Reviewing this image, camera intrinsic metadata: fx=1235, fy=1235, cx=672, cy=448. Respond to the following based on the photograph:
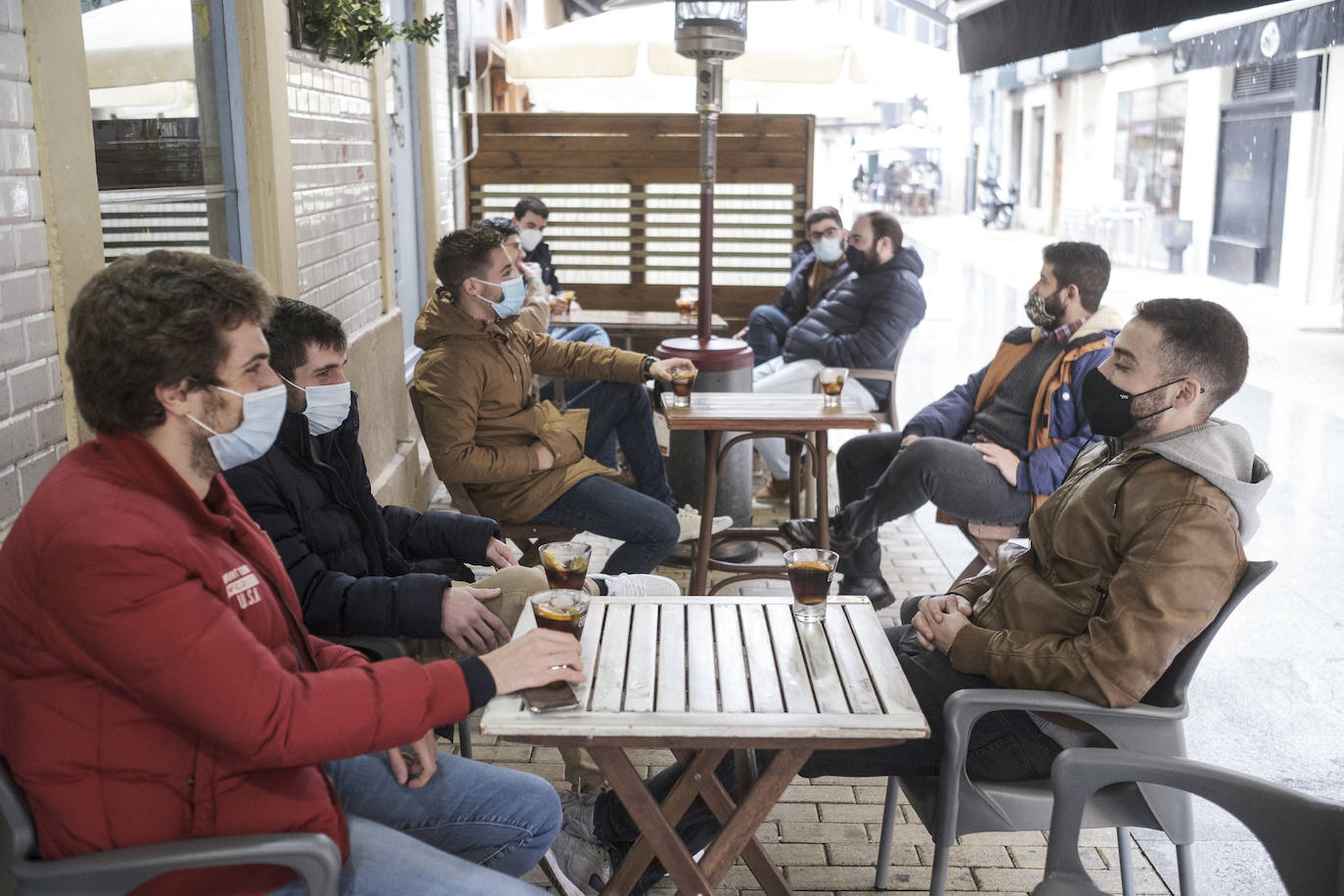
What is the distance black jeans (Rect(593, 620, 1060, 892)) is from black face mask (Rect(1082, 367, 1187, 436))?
0.60 meters

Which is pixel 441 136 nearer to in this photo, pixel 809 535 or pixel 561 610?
pixel 809 535

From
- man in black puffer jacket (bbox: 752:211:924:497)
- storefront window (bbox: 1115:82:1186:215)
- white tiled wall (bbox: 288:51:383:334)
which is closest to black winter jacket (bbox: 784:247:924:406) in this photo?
man in black puffer jacket (bbox: 752:211:924:497)

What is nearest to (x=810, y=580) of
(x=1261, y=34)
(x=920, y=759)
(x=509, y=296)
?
(x=920, y=759)

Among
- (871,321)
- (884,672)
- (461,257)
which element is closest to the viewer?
(884,672)

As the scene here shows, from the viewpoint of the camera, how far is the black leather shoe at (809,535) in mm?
4629

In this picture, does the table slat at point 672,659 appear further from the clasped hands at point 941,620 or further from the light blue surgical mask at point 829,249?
the light blue surgical mask at point 829,249

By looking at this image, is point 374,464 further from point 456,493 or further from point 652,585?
point 652,585

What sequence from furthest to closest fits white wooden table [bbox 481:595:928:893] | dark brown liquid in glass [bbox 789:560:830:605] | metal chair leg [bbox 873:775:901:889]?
metal chair leg [bbox 873:775:901:889] → dark brown liquid in glass [bbox 789:560:830:605] → white wooden table [bbox 481:595:928:893]

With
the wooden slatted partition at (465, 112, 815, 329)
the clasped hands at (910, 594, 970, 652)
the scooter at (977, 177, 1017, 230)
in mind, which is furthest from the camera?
the scooter at (977, 177, 1017, 230)

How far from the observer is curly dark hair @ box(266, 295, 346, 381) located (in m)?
2.64

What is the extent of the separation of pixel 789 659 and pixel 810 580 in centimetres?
22

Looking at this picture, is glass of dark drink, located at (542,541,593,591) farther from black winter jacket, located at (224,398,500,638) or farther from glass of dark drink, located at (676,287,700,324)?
glass of dark drink, located at (676,287,700,324)

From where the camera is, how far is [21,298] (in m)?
2.33

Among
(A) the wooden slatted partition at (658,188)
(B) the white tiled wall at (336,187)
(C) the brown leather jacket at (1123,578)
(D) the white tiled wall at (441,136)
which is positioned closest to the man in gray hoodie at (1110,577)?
(C) the brown leather jacket at (1123,578)
